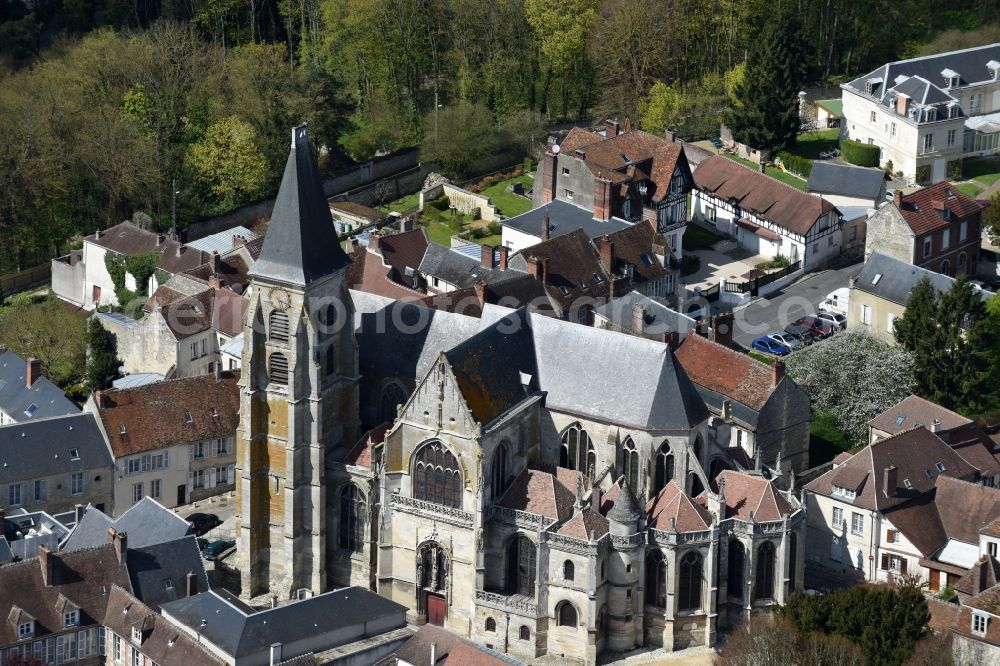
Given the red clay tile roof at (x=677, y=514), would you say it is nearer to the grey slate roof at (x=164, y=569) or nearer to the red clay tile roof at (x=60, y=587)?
the grey slate roof at (x=164, y=569)

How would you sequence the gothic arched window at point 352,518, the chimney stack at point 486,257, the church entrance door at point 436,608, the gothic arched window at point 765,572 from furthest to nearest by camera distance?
1. the chimney stack at point 486,257
2. the gothic arched window at point 352,518
3. the church entrance door at point 436,608
4. the gothic arched window at point 765,572

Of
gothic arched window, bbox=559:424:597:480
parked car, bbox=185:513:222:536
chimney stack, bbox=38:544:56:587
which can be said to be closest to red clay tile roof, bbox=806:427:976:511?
gothic arched window, bbox=559:424:597:480

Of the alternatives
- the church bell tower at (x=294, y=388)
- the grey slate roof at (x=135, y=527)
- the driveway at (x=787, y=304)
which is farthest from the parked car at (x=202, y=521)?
the driveway at (x=787, y=304)

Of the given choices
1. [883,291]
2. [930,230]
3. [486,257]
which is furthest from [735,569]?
[930,230]

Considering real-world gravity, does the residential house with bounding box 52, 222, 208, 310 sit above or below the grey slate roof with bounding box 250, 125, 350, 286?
below

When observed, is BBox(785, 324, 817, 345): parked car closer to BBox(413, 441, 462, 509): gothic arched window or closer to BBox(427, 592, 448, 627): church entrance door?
BBox(413, 441, 462, 509): gothic arched window

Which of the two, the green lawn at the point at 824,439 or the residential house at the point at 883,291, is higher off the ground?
the residential house at the point at 883,291
